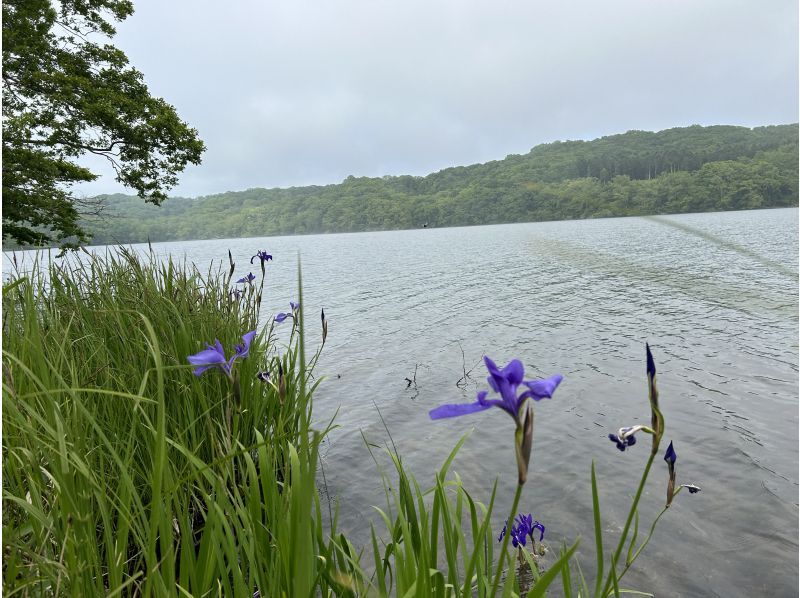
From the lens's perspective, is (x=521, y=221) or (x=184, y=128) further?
(x=521, y=221)

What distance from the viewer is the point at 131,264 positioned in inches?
218

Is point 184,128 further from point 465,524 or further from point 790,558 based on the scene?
point 790,558

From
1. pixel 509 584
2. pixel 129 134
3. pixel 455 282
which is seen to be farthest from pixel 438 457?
pixel 455 282

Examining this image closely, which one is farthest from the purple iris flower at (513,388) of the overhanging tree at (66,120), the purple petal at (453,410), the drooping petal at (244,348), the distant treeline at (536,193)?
the overhanging tree at (66,120)

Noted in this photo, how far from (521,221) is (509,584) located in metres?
127

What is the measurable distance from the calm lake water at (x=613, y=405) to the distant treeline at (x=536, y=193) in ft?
11.0

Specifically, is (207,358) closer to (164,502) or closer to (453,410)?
(164,502)

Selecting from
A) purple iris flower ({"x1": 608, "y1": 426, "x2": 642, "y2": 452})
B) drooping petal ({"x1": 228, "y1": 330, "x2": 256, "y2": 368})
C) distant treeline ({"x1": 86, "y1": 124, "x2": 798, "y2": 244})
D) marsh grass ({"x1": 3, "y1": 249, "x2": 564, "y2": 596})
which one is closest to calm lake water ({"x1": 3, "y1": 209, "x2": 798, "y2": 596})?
purple iris flower ({"x1": 608, "y1": 426, "x2": 642, "y2": 452})

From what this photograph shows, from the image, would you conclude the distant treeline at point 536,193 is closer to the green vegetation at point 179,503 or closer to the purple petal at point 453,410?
the purple petal at point 453,410

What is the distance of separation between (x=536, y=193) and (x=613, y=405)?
30888 millimetres

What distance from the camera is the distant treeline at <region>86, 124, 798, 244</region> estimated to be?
14695 mm

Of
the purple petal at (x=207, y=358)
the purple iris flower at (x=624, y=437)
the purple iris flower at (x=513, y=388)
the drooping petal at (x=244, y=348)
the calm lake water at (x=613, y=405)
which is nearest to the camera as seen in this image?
the purple iris flower at (x=513, y=388)

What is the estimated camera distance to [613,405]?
823 centimetres

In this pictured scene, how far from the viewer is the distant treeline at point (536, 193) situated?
14.7 meters
